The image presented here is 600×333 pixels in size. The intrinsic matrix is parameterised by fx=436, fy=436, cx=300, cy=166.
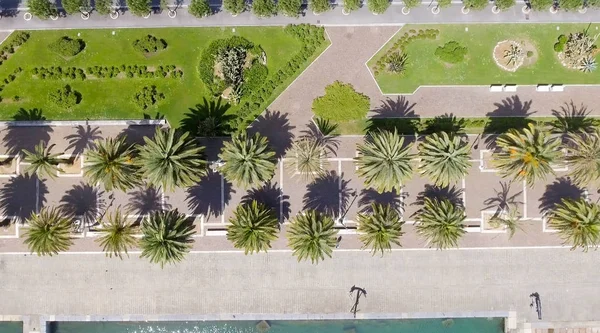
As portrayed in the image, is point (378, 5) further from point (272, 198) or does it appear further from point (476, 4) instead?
point (272, 198)

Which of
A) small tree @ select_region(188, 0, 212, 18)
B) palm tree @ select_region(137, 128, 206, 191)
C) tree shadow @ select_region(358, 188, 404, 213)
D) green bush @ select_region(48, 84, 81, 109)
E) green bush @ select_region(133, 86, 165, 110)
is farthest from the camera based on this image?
tree shadow @ select_region(358, 188, 404, 213)

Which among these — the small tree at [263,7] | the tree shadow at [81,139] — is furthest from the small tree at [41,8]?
the small tree at [263,7]

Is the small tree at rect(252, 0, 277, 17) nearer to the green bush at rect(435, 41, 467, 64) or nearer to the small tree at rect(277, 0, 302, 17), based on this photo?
the small tree at rect(277, 0, 302, 17)

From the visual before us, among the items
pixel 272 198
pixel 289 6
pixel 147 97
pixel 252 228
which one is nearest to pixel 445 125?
pixel 272 198

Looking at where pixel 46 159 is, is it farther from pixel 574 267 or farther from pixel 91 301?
pixel 574 267

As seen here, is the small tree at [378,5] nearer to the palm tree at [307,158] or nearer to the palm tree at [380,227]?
the palm tree at [307,158]

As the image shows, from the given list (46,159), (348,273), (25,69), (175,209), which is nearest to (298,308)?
(348,273)

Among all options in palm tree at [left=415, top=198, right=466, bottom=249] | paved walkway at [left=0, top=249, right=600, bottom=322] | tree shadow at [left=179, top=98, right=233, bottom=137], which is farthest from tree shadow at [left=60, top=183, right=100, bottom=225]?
palm tree at [left=415, top=198, right=466, bottom=249]
